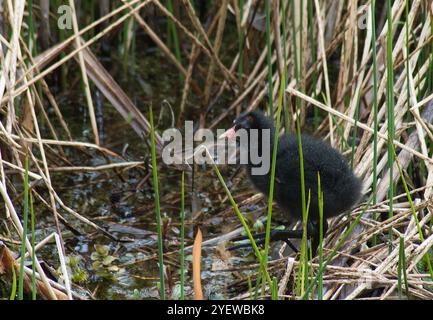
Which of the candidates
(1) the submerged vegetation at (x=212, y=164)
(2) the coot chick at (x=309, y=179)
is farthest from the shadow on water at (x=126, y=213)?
(2) the coot chick at (x=309, y=179)

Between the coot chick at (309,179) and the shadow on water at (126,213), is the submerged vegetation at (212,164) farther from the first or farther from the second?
the coot chick at (309,179)

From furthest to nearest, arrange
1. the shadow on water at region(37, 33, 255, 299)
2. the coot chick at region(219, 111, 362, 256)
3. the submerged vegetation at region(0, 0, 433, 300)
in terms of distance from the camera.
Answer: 1. the shadow on water at region(37, 33, 255, 299)
2. the coot chick at region(219, 111, 362, 256)
3. the submerged vegetation at region(0, 0, 433, 300)

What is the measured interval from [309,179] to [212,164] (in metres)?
0.42

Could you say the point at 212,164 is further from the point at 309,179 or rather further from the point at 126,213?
the point at 126,213

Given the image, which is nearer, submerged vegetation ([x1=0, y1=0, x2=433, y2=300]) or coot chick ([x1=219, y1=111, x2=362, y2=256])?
submerged vegetation ([x1=0, y1=0, x2=433, y2=300])

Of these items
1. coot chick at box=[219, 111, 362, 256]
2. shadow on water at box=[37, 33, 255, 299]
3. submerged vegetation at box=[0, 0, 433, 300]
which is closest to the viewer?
submerged vegetation at box=[0, 0, 433, 300]

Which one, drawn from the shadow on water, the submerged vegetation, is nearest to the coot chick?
the submerged vegetation

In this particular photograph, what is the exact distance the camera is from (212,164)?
2.96 meters

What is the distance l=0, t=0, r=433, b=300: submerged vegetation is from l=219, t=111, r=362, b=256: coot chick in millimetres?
111

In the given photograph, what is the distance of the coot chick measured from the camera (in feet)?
10.3

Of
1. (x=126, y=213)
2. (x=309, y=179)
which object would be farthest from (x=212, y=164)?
(x=126, y=213)

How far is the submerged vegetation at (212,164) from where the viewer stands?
2998 millimetres

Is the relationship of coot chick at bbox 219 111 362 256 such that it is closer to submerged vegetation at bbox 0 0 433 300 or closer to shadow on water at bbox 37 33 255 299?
submerged vegetation at bbox 0 0 433 300

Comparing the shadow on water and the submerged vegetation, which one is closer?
the submerged vegetation
